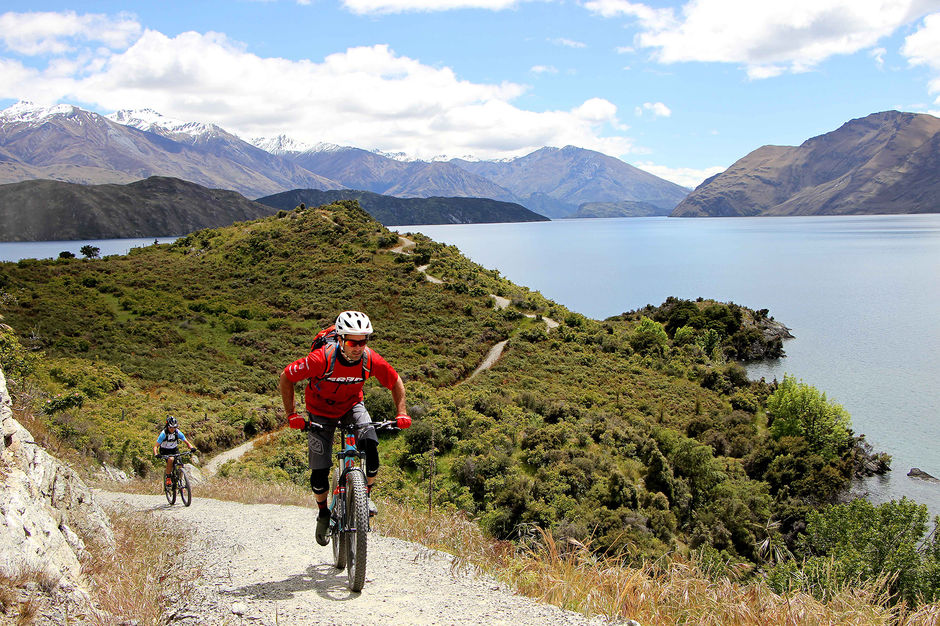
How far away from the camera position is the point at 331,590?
547 centimetres

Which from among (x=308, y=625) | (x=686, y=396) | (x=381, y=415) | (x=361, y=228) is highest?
(x=361, y=228)

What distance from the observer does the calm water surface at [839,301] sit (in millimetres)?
48312

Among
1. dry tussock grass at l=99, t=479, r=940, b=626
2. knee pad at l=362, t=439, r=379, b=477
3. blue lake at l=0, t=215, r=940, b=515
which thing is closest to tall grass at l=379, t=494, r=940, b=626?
dry tussock grass at l=99, t=479, r=940, b=626

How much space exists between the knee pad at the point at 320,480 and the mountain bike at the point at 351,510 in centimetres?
10

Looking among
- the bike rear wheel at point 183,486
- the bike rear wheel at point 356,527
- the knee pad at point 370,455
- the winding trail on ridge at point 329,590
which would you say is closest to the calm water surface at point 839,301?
the winding trail on ridge at point 329,590

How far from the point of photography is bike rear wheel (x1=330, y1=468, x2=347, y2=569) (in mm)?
5828

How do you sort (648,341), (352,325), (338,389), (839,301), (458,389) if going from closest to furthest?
(352,325)
(338,389)
(458,389)
(648,341)
(839,301)

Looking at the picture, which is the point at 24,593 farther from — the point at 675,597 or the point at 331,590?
the point at 675,597

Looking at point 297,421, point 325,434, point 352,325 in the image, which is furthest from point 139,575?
point 352,325

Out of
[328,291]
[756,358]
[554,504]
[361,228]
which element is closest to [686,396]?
[554,504]

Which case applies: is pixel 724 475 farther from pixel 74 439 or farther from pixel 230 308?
pixel 230 308

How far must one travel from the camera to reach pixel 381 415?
28719 millimetres

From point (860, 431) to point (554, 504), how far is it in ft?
130

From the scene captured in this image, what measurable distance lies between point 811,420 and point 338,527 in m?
46.4
